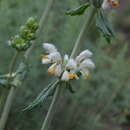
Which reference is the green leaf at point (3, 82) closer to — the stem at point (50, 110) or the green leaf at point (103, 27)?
the stem at point (50, 110)

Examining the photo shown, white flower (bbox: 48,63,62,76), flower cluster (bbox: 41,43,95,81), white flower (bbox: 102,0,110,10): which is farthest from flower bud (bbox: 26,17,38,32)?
white flower (bbox: 102,0,110,10)

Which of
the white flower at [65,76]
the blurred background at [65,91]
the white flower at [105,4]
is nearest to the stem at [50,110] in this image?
the white flower at [65,76]

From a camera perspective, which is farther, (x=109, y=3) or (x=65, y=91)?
(x=65, y=91)

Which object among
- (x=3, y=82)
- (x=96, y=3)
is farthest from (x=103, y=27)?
(x=3, y=82)

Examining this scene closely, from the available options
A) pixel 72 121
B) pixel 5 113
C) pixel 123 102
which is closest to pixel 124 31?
pixel 123 102

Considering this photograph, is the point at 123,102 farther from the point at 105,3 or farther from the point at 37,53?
the point at 105,3

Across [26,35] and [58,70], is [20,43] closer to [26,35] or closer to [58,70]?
[26,35]
